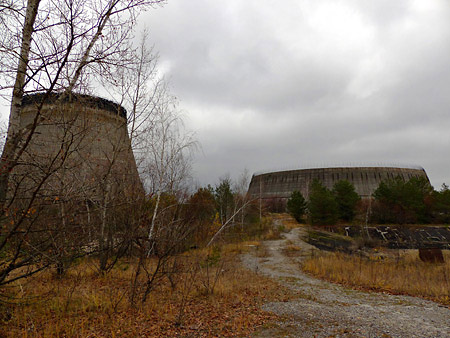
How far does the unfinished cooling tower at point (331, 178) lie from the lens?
43969 mm

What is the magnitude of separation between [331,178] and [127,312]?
44.8 m

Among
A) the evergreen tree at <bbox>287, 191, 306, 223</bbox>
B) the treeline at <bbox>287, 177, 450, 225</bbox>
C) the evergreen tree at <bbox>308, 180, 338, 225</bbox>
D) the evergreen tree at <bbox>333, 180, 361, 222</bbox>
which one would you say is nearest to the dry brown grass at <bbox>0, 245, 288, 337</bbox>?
the evergreen tree at <bbox>308, 180, 338, 225</bbox>

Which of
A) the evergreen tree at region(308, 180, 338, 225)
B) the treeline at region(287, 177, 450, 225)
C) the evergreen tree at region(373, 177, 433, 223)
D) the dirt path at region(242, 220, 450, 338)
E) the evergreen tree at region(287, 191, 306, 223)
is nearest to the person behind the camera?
the dirt path at region(242, 220, 450, 338)

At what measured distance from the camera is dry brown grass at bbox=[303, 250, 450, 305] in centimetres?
773

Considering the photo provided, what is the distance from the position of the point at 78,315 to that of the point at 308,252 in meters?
13.8

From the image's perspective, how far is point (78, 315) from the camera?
4.96 meters

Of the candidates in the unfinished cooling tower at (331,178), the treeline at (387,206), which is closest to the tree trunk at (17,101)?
the treeline at (387,206)

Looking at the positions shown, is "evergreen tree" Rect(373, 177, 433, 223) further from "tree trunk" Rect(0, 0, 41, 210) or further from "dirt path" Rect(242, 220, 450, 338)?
"tree trunk" Rect(0, 0, 41, 210)

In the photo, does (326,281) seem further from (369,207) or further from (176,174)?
(369,207)

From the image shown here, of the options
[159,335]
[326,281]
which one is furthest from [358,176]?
[159,335]

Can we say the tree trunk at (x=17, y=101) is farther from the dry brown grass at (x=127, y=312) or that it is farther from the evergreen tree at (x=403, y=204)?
the evergreen tree at (x=403, y=204)

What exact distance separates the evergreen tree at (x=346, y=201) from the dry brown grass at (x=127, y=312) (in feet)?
79.3

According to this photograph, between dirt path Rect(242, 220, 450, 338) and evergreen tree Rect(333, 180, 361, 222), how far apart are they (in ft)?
73.1

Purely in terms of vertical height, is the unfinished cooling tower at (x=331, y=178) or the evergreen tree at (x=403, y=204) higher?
the unfinished cooling tower at (x=331, y=178)
